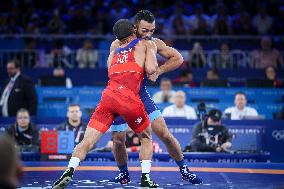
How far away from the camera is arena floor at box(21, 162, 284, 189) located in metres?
5.90

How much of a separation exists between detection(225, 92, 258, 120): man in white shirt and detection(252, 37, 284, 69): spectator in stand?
2898mm

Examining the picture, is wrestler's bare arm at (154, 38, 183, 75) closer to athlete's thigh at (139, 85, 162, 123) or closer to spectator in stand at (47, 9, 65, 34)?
athlete's thigh at (139, 85, 162, 123)

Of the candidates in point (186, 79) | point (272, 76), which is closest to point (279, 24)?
point (272, 76)

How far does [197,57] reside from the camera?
42.5 ft

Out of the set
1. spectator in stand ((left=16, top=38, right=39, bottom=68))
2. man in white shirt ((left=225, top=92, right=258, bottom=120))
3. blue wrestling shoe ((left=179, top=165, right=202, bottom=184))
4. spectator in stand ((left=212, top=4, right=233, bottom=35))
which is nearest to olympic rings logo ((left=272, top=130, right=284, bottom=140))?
man in white shirt ((left=225, top=92, right=258, bottom=120))

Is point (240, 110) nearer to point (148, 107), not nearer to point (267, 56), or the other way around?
point (267, 56)

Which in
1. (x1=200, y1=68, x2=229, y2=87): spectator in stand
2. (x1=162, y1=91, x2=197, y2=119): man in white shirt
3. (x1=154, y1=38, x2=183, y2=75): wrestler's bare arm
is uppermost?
(x1=200, y1=68, x2=229, y2=87): spectator in stand

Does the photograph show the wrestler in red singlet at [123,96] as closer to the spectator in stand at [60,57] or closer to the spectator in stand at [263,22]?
the spectator in stand at [60,57]

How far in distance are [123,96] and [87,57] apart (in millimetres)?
7427

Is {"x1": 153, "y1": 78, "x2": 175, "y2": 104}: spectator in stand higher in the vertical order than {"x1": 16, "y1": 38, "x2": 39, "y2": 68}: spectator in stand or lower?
lower

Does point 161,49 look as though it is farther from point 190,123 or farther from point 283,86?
point 283,86

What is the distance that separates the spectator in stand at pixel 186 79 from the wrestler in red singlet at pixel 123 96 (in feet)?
18.9

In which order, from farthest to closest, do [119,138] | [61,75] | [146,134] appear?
[61,75]
[119,138]
[146,134]

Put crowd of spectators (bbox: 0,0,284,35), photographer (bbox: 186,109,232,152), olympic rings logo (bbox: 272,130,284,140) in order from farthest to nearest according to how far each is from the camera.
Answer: crowd of spectators (bbox: 0,0,284,35) → olympic rings logo (bbox: 272,130,284,140) → photographer (bbox: 186,109,232,152)
